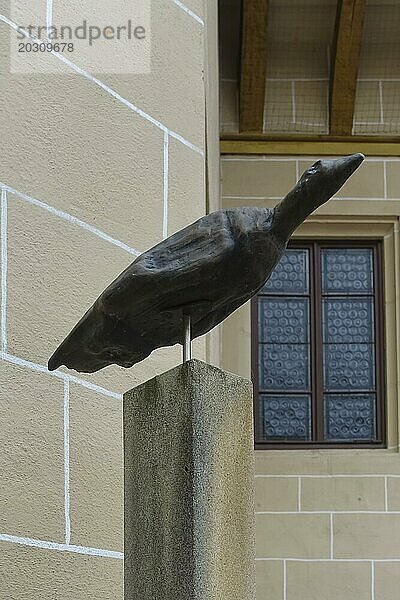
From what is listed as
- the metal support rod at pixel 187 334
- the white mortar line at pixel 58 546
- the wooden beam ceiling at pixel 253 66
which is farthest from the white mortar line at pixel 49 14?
the wooden beam ceiling at pixel 253 66

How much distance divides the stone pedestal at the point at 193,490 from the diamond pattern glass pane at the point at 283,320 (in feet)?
13.8

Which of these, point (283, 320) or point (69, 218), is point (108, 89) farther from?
point (283, 320)

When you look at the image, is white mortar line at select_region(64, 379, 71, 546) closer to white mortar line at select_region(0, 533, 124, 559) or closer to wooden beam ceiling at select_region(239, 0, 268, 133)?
white mortar line at select_region(0, 533, 124, 559)

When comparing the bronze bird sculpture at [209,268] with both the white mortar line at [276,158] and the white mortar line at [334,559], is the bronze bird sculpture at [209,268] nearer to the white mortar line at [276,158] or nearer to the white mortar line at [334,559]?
the white mortar line at [334,559]

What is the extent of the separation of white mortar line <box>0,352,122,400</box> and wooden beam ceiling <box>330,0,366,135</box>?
3.52 metres

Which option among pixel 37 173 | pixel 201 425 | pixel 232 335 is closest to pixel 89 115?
pixel 37 173

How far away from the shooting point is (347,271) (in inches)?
234

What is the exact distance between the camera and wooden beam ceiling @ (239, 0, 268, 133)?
218 inches

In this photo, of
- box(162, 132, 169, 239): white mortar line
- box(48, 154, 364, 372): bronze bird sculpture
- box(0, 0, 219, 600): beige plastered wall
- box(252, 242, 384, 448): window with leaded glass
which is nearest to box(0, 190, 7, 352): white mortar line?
box(0, 0, 219, 600): beige plastered wall

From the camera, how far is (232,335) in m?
5.73

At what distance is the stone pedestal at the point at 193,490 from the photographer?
1.53m

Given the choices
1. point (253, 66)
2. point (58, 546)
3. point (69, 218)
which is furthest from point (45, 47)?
point (253, 66)

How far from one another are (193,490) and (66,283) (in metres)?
0.96

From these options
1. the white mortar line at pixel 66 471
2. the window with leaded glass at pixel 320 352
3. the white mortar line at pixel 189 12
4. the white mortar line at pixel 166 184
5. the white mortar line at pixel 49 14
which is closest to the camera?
the white mortar line at pixel 66 471
